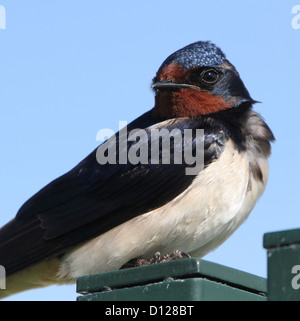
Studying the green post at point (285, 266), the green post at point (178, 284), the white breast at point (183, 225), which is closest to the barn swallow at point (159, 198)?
the white breast at point (183, 225)

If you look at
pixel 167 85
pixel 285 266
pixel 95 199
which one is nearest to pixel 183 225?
pixel 95 199

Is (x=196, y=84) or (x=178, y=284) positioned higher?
(x=196, y=84)

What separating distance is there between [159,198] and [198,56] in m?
1.00

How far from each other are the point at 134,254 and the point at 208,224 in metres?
0.42

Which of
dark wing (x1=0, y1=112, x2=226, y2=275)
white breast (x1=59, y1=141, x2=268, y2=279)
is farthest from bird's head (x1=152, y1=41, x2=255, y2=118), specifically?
white breast (x1=59, y1=141, x2=268, y2=279)

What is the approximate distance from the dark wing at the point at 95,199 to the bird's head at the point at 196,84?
0.34 ft

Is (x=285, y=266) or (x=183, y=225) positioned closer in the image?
(x=285, y=266)

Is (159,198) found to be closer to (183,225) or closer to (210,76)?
(183,225)

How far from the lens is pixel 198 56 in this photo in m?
4.73

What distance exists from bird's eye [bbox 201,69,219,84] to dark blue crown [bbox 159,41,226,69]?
1.8 inches

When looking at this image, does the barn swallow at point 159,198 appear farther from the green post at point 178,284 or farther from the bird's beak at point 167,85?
the green post at point 178,284

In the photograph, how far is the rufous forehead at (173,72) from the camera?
4602 millimetres

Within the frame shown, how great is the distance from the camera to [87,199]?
4.43m

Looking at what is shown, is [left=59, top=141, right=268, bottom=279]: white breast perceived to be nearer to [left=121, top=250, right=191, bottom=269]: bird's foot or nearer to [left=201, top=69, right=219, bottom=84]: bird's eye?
[left=121, top=250, right=191, bottom=269]: bird's foot
